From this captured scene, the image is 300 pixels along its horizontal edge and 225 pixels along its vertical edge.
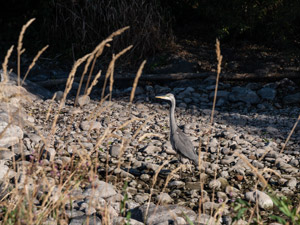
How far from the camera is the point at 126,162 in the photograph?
4.53 metres

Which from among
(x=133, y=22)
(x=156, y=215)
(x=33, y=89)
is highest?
(x=133, y=22)

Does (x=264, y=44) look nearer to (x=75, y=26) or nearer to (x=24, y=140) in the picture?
(x=75, y=26)

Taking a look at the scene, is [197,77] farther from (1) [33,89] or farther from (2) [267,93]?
(1) [33,89]

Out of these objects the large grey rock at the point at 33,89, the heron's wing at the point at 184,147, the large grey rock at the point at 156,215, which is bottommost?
the large grey rock at the point at 33,89

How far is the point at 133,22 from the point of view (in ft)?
27.5

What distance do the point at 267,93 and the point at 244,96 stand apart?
0.40 m

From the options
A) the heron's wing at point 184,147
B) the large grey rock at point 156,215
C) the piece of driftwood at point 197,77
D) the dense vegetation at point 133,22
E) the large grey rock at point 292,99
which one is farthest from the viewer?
the dense vegetation at point 133,22

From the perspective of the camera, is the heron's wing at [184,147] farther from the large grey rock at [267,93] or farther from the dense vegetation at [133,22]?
the dense vegetation at [133,22]

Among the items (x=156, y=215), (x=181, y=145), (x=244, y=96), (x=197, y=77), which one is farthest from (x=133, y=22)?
(x=156, y=215)

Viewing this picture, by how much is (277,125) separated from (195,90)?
184 cm

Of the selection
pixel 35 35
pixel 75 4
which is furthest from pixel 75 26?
pixel 35 35

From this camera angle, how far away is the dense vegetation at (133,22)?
8.01 meters

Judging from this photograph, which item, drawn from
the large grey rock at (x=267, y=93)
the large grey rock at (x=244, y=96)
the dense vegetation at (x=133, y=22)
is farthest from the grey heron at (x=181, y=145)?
the dense vegetation at (x=133, y=22)

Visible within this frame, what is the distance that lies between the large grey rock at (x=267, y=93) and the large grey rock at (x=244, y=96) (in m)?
0.16
